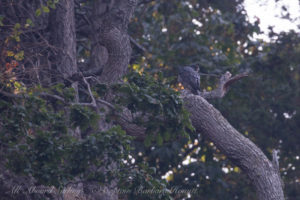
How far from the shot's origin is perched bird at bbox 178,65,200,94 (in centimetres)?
816

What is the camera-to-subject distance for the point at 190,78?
8.15m

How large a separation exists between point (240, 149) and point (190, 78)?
2.00 meters

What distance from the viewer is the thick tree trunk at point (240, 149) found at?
6379 mm

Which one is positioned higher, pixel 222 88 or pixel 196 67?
pixel 196 67

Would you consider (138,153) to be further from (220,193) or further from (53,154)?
(53,154)

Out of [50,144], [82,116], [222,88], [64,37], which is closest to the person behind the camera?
[50,144]

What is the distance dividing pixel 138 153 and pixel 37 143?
4.84m

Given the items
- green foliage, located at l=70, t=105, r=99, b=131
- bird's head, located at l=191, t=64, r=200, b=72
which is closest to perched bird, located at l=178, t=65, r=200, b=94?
bird's head, located at l=191, t=64, r=200, b=72

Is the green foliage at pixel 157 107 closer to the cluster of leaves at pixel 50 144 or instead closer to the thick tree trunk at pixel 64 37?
the cluster of leaves at pixel 50 144

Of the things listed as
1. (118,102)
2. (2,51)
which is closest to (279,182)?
(118,102)

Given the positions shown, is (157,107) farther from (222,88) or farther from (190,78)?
(190,78)

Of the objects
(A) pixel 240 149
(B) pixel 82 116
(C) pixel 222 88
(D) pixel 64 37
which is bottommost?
(A) pixel 240 149

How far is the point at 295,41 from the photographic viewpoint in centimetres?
963

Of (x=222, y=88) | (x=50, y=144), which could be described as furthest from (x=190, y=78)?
(x=50, y=144)
